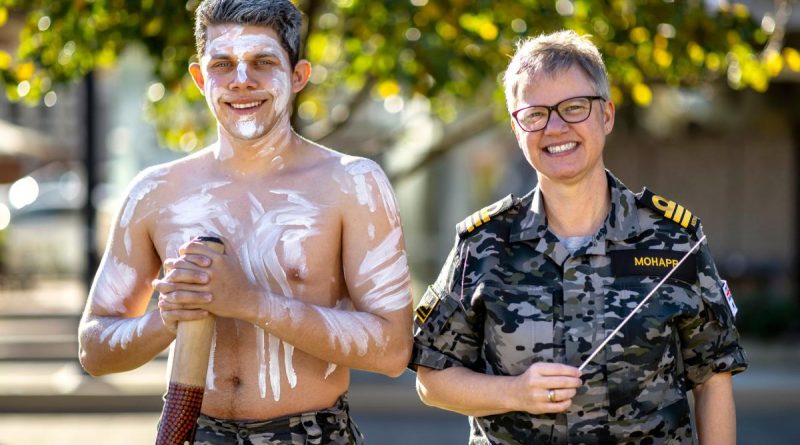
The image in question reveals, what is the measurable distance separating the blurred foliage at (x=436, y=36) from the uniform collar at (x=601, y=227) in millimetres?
2457

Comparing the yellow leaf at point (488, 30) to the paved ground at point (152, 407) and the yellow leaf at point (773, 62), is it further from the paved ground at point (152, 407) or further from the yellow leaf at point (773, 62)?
the paved ground at point (152, 407)

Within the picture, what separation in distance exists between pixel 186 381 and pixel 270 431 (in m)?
0.30

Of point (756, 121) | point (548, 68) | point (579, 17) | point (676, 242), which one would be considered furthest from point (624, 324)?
point (756, 121)

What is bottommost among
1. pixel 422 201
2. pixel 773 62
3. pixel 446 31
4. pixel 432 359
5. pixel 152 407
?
pixel 432 359

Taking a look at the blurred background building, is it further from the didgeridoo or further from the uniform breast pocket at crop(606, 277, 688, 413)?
the didgeridoo

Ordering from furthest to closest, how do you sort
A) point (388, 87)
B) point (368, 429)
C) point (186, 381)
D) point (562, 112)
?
point (368, 429) < point (388, 87) < point (562, 112) < point (186, 381)

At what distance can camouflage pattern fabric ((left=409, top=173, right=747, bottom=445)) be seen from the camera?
2711mm

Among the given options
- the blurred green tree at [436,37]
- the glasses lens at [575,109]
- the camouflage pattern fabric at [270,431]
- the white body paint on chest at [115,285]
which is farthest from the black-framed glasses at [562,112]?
the blurred green tree at [436,37]

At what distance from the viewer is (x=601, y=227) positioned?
2.81 metres

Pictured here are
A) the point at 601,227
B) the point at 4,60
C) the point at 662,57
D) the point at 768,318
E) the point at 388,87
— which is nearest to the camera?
the point at 601,227

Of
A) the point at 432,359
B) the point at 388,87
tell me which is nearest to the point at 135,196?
the point at 432,359

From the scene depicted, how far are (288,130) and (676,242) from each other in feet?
3.40

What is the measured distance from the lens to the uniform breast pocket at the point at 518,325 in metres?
2.73

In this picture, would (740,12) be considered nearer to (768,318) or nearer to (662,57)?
(662,57)
